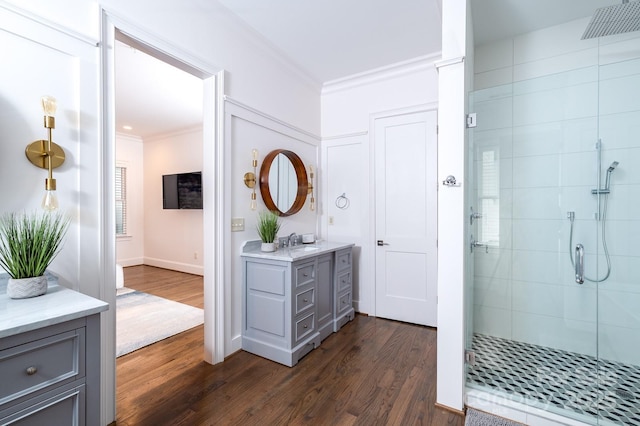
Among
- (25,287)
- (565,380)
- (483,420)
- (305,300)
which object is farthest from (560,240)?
(25,287)

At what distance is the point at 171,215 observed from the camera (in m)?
5.85

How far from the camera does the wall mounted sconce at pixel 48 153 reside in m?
1.36

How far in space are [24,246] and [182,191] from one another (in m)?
4.48

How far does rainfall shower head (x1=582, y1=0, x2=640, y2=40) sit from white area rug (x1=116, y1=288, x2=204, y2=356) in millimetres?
4306

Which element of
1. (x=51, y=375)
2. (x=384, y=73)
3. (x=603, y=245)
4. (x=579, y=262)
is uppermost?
(x=384, y=73)

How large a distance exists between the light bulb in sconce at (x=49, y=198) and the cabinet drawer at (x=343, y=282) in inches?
91.7

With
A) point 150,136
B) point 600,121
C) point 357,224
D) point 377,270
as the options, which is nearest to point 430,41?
point 600,121

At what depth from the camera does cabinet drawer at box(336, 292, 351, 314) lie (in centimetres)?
304

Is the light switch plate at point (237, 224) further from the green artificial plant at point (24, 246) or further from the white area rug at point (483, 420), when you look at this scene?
the white area rug at point (483, 420)

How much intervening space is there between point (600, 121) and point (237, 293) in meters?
3.17

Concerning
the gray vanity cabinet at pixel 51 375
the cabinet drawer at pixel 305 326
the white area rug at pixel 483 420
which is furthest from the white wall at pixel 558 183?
the gray vanity cabinet at pixel 51 375

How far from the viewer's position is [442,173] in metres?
1.87

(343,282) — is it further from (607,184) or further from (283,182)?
(607,184)

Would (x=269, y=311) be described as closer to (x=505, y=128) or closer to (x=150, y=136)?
(x=505, y=128)
